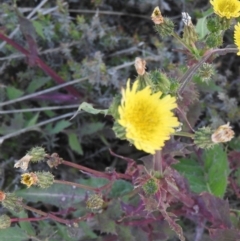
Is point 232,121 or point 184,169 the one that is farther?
point 232,121

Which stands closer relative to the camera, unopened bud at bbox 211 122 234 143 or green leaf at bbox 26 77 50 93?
unopened bud at bbox 211 122 234 143

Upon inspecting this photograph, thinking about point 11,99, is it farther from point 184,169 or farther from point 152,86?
point 152,86

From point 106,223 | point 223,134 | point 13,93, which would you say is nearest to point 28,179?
point 106,223

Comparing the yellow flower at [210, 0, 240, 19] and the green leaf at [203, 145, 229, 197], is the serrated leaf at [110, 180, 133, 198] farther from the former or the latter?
the yellow flower at [210, 0, 240, 19]

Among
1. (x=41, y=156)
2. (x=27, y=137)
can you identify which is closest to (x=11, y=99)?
(x=27, y=137)

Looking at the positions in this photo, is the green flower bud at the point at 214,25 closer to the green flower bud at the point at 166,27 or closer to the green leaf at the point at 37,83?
the green flower bud at the point at 166,27

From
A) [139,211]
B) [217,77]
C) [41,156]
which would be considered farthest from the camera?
[217,77]

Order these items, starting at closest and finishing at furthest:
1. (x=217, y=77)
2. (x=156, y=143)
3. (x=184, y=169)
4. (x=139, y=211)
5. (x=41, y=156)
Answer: (x=156, y=143)
(x=41, y=156)
(x=139, y=211)
(x=184, y=169)
(x=217, y=77)

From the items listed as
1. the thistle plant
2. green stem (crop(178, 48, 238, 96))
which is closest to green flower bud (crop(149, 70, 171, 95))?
the thistle plant
